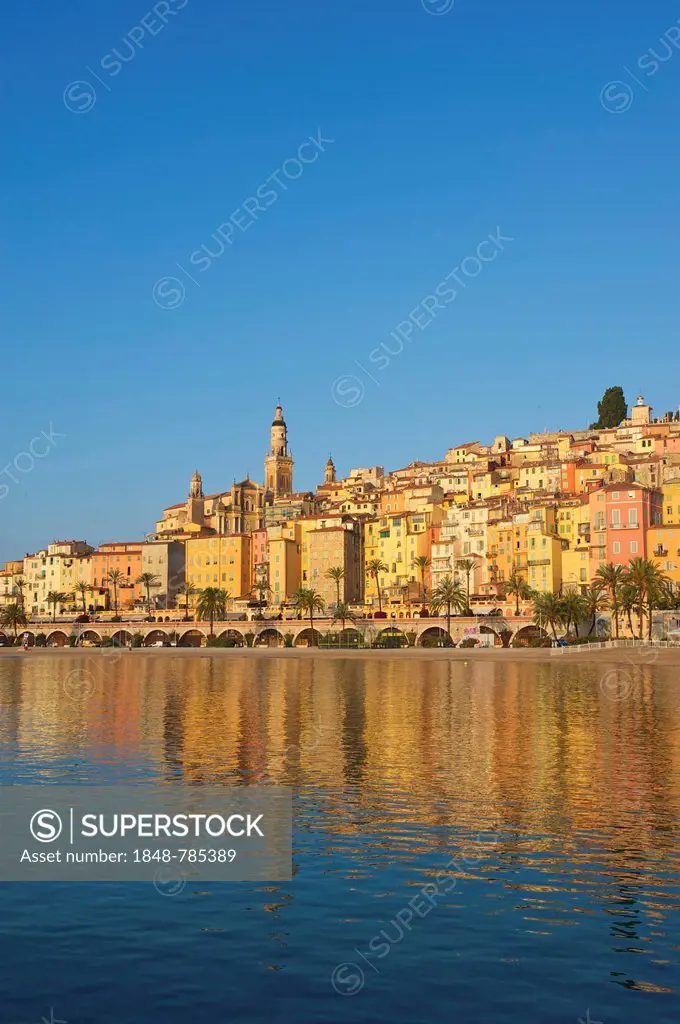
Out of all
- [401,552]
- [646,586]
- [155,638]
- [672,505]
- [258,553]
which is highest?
[672,505]

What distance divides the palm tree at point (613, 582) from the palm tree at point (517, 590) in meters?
11.2

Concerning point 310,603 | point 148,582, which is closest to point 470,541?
point 310,603

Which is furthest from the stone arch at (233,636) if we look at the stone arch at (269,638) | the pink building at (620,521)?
the pink building at (620,521)

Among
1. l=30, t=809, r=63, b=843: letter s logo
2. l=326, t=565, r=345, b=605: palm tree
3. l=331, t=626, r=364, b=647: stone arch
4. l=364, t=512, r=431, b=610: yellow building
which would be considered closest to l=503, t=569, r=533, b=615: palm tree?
l=331, t=626, r=364, b=647: stone arch

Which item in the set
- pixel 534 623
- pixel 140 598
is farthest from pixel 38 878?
pixel 140 598

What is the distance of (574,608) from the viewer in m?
121

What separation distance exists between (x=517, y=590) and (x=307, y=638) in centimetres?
3361

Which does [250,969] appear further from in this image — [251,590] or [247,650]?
[251,590]

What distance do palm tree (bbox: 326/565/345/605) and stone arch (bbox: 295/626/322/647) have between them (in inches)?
383

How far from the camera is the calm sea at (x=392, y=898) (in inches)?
568

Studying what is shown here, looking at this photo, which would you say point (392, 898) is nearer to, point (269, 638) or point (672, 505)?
point (672, 505)

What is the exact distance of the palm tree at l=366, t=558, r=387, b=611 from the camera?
16400 cm

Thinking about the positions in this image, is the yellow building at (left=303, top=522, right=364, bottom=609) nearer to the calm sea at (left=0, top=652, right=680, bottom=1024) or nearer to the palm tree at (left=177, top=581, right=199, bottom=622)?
the palm tree at (left=177, top=581, right=199, bottom=622)

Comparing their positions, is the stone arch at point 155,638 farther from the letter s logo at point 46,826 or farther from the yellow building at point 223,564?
the letter s logo at point 46,826
